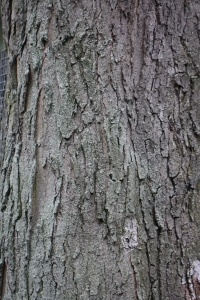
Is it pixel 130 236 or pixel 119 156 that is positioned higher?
pixel 119 156

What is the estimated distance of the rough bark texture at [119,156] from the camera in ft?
4.53

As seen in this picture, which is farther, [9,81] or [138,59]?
[9,81]

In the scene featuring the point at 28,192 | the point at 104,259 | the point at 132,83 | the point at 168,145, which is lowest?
the point at 104,259

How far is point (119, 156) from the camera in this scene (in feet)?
4.56

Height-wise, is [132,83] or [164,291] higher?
[132,83]

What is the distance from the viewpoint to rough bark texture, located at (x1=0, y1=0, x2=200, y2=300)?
138 cm

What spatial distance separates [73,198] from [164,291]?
47 centimetres

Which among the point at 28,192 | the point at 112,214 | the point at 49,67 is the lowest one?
the point at 112,214

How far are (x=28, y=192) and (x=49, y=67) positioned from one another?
48 centimetres

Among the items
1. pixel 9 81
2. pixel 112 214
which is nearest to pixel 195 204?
pixel 112 214

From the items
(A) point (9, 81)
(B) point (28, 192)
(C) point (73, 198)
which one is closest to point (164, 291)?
(C) point (73, 198)

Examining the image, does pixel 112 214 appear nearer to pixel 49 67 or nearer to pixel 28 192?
pixel 28 192

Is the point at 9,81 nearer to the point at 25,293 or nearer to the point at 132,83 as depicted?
the point at 132,83

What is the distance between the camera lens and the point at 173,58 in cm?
141
